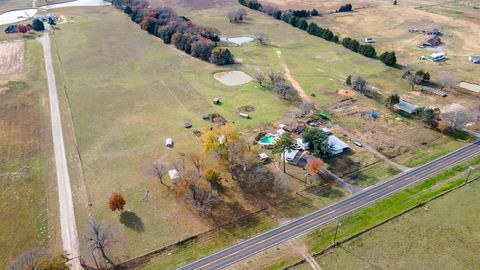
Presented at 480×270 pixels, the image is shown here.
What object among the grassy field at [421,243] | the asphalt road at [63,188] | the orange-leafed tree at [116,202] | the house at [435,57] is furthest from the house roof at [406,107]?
the asphalt road at [63,188]

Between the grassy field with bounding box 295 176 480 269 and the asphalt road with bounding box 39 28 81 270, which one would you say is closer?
the grassy field with bounding box 295 176 480 269

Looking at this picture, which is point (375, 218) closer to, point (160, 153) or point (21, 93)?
point (160, 153)

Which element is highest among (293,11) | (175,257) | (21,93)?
(293,11)

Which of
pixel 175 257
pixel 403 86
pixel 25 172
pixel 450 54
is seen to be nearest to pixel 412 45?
pixel 450 54

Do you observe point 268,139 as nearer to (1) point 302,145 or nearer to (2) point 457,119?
(1) point 302,145

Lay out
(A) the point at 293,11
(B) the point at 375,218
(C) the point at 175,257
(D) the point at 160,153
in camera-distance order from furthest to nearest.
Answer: (A) the point at 293,11
(D) the point at 160,153
(B) the point at 375,218
(C) the point at 175,257

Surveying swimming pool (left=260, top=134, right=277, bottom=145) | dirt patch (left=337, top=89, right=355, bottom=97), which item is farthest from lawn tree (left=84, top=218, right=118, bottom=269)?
dirt patch (left=337, top=89, right=355, bottom=97)

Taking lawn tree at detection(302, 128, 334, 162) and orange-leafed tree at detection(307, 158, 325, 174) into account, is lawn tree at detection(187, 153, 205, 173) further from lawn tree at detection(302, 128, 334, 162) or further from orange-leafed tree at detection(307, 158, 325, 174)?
lawn tree at detection(302, 128, 334, 162)
